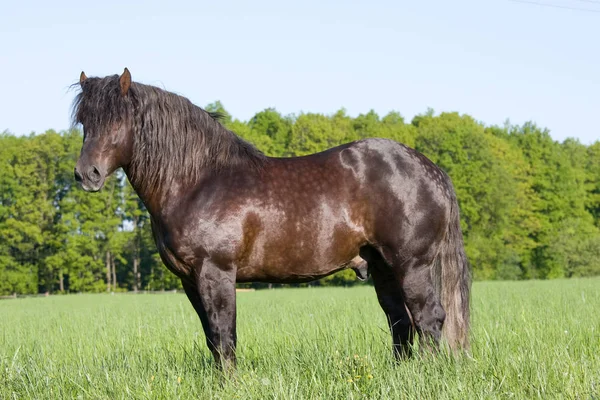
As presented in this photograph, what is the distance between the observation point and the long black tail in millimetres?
6688

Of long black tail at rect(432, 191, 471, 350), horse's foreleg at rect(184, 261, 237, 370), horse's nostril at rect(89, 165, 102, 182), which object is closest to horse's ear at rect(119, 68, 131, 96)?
horse's nostril at rect(89, 165, 102, 182)

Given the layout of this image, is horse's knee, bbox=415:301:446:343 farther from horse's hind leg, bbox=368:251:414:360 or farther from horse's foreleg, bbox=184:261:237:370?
horse's foreleg, bbox=184:261:237:370

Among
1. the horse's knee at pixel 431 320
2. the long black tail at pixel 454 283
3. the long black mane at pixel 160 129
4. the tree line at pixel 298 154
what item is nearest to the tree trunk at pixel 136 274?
the tree line at pixel 298 154

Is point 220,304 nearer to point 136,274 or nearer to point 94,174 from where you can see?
point 94,174

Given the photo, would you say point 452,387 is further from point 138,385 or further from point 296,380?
point 138,385

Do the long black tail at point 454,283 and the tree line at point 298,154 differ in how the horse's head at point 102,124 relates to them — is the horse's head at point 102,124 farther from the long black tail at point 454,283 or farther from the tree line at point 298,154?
the tree line at point 298,154

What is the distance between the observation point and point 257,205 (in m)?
6.26

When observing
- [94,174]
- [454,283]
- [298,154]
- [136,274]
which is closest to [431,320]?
[454,283]

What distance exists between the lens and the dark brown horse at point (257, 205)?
6066mm

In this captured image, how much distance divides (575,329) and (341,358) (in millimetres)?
3992

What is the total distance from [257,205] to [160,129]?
1111 millimetres

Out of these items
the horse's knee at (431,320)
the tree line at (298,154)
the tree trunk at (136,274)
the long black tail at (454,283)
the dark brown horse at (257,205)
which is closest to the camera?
the dark brown horse at (257,205)

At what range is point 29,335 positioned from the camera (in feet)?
40.6

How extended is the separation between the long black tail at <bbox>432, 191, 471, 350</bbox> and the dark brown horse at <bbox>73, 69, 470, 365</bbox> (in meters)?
0.01
